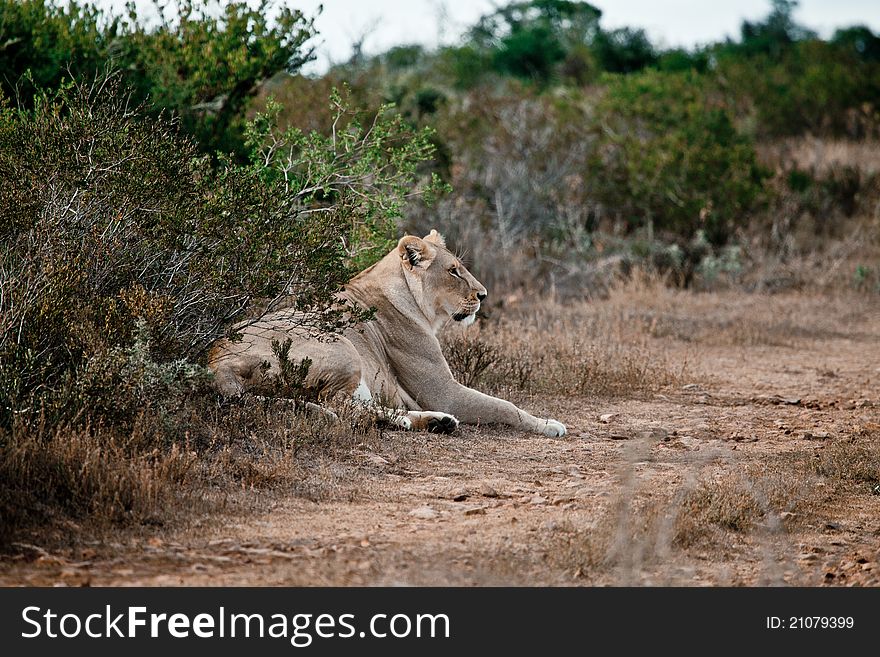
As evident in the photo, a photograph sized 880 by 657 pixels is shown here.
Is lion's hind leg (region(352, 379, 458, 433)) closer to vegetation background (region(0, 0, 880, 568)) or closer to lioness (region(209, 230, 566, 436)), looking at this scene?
lioness (region(209, 230, 566, 436))

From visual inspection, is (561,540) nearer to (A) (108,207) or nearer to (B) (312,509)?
(B) (312,509)

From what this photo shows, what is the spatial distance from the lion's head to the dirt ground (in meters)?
0.89

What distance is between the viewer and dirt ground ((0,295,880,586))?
175 inches

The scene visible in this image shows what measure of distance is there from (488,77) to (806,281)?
1658cm

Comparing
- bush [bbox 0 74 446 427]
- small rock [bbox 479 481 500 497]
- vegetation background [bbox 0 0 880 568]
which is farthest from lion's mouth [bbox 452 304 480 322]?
small rock [bbox 479 481 500 497]

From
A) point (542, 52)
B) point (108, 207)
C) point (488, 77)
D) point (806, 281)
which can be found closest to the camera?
point (108, 207)

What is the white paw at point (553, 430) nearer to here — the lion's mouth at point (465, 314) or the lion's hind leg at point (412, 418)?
the lion's hind leg at point (412, 418)

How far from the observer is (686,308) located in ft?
43.7

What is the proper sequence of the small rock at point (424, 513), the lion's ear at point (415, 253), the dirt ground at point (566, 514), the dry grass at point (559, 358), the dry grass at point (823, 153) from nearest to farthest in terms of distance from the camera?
the dirt ground at point (566, 514) → the small rock at point (424, 513) → the lion's ear at point (415, 253) → the dry grass at point (559, 358) → the dry grass at point (823, 153)

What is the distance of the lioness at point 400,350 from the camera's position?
6.80 m

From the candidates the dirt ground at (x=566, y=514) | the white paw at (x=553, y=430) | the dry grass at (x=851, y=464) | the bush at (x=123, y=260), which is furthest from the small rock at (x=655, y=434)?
the bush at (x=123, y=260)

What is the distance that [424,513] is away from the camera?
17.4 ft

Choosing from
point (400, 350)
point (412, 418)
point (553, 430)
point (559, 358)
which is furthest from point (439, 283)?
point (559, 358)

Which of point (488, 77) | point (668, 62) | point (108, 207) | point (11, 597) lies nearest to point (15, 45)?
point (108, 207)
